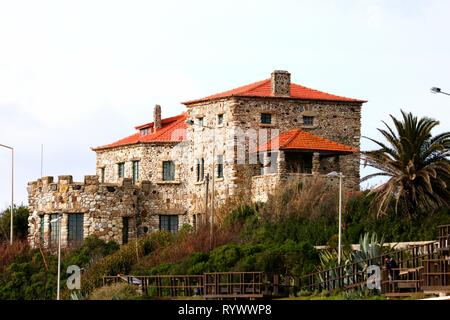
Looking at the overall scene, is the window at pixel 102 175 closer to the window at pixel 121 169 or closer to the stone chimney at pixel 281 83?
the window at pixel 121 169

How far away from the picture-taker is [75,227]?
3356 inches

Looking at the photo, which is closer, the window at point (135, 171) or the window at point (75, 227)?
the window at point (75, 227)

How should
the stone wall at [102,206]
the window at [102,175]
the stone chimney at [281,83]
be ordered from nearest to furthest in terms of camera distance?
the stone chimney at [281,83]
the stone wall at [102,206]
the window at [102,175]

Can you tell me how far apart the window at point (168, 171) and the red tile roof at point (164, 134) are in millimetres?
1476

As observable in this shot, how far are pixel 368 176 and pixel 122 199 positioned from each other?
22.2 meters

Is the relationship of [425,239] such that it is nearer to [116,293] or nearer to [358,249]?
[358,249]

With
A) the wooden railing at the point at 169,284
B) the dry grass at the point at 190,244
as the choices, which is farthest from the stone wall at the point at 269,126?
the wooden railing at the point at 169,284

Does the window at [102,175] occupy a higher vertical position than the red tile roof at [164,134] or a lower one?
lower

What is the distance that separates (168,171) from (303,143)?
1217 cm

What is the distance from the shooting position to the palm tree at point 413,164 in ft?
217

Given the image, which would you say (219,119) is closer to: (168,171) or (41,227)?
(168,171)

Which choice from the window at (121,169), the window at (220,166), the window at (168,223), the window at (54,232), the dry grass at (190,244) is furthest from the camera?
the window at (121,169)
